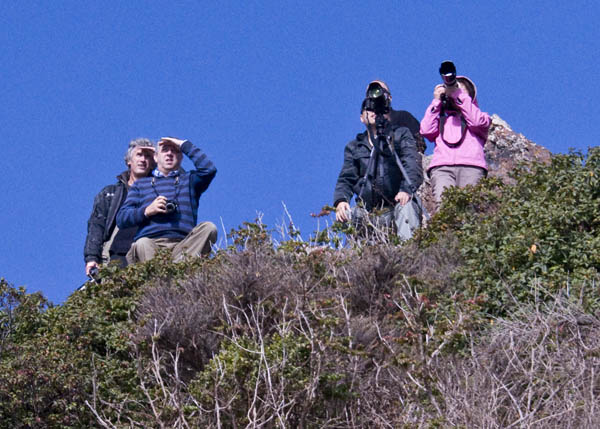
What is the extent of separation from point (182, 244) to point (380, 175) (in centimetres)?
213

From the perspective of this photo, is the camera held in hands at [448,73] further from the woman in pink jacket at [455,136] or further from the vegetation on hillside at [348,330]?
the vegetation on hillside at [348,330]

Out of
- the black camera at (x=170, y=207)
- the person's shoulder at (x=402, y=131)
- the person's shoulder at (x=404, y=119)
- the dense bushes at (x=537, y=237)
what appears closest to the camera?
the dense bushes at (x=537, y=237)

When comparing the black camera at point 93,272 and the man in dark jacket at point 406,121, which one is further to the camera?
the man in dark jacket at point 406,121

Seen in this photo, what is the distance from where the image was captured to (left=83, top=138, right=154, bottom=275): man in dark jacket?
11695 mm

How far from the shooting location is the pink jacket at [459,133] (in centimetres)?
1202

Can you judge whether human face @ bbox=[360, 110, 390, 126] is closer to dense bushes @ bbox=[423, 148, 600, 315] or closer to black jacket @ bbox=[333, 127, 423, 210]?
black jacket @ bbox=[333, 127, 423, 210]

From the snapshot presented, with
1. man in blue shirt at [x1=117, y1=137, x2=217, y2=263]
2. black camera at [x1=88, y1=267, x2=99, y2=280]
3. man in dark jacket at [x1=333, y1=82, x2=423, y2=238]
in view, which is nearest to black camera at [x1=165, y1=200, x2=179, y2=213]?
man in blue shirt at [x1=117, y1=137, x2=217, y2=263]

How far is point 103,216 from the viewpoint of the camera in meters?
12.1

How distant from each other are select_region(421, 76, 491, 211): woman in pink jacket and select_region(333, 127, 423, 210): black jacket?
1.22 ft

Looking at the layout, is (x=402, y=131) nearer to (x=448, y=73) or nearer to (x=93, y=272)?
(x=448, y=73)

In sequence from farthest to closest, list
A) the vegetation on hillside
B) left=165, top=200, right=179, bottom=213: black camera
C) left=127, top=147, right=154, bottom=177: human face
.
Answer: left=127, top=147, right=154, bottom=177: human face → left=165, top=200, right=179, bottom=213: black camera → the vegetation on hillside

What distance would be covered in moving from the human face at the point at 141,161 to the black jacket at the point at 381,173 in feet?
6.54

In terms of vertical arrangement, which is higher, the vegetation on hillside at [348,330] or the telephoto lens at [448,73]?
the telephoto lens at [448,73]

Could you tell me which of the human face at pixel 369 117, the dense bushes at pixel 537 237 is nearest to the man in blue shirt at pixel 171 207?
the human face at pixel 369 117
